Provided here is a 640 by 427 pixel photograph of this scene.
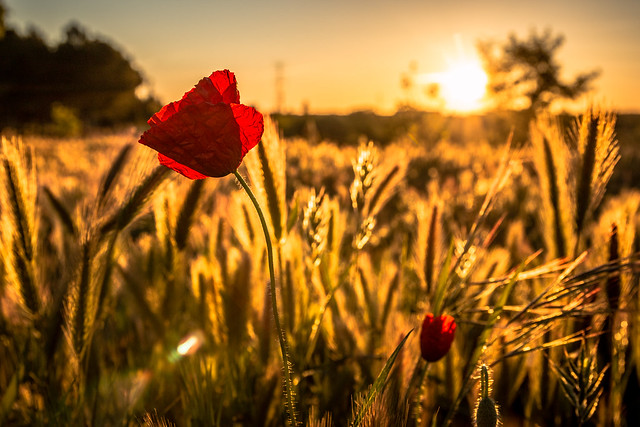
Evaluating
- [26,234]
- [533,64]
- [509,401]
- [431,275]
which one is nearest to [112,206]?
[26,234]

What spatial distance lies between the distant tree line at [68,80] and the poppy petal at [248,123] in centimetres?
4432

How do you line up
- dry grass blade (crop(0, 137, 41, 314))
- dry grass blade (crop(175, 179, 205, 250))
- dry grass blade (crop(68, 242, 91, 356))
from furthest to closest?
dry grass blade (crop(175, 179, 205, 250)) < dry grass blade (crop(0, 137, 41, 314)) < dry grass blade (crop(68, 242, 91, 356))

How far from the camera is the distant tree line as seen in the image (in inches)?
1692

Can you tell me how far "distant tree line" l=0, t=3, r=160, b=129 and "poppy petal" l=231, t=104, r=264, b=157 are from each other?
44.3 m

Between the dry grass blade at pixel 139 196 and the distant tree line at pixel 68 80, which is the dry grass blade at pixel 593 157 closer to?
the dry grass blade at pixel 139 196

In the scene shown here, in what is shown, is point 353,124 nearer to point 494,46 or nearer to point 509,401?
point 494,46

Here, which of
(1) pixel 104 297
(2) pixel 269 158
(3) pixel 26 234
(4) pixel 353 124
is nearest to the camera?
(2) pixel 269 158

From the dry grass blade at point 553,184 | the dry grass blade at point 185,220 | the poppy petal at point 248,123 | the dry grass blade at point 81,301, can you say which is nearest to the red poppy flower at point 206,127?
the poppy petal at point 248,123

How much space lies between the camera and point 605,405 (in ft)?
3.22

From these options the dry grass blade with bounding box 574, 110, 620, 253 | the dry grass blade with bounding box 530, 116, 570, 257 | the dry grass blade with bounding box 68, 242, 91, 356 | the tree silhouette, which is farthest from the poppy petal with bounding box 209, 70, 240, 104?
the tree silhouette

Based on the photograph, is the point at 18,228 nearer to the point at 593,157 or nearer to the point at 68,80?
the point at 593,157

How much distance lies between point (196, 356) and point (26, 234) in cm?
42

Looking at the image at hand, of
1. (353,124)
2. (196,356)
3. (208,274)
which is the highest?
(353,124)

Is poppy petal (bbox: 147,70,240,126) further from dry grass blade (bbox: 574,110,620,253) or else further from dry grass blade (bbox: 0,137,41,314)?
dry grass blade (bbox: 574,110,620,253)
